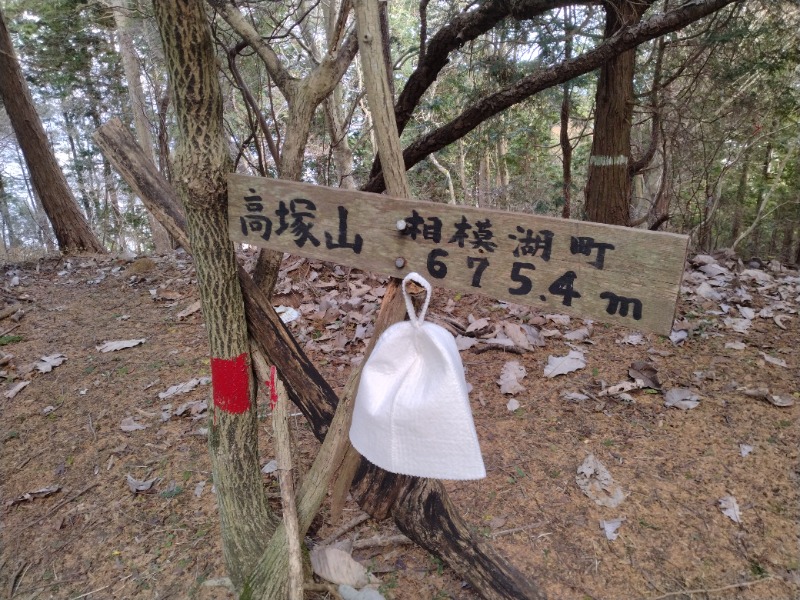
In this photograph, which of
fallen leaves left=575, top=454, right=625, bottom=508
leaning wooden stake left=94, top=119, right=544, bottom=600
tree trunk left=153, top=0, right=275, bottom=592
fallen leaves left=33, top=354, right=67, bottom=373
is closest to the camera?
tree trunk left=153, top=0, right=275, bottom=592

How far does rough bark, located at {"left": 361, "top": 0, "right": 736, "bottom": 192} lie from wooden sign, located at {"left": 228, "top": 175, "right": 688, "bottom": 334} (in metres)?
2.00

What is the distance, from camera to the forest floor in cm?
222

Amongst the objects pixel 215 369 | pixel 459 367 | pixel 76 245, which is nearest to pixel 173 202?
pixel 215 369

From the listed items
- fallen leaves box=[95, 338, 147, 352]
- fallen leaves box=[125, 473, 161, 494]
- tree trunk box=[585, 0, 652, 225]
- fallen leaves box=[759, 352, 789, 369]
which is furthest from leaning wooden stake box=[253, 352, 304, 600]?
tree trunk box=[585, 0, 652, 225]

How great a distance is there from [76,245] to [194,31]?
24.4 feet

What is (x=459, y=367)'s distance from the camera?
A: 56.6 inches

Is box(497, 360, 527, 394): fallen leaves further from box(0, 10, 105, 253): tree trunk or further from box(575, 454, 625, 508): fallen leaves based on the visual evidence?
box(0, 10, 105, 253): tree trunk

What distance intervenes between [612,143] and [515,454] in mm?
3262

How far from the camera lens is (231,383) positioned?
6.43ft

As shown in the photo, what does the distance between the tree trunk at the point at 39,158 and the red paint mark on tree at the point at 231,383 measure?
23.7 feet

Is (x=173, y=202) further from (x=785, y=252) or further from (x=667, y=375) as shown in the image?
(x=785, y=252)

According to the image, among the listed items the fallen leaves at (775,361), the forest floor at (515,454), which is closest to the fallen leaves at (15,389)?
the forest floor at (515,454)

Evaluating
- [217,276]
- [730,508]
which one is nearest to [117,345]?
[217,276]

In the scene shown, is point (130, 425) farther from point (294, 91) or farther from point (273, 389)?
point (294, 91)
